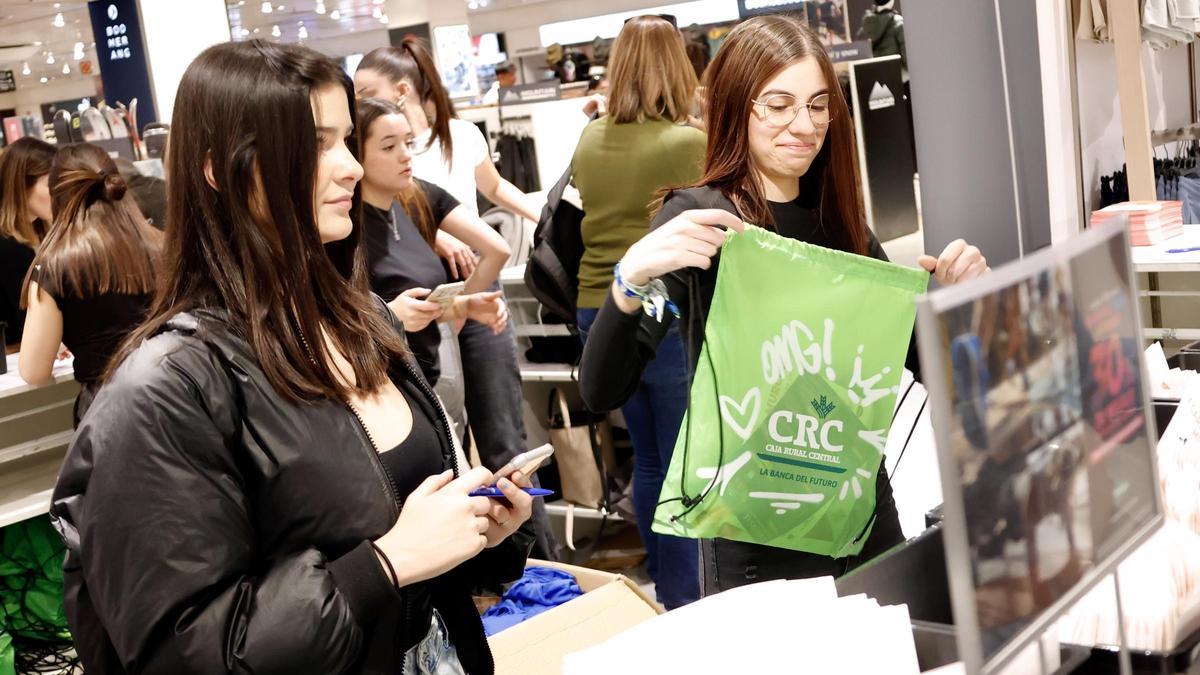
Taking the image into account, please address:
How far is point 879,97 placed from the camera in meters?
6.91

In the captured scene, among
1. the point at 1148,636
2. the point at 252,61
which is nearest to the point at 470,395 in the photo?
the point at 252,61

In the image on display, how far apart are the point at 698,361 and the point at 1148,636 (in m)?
0.74

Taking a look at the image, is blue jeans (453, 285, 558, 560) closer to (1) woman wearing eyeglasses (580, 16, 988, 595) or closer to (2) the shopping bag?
(2) the shopping bag

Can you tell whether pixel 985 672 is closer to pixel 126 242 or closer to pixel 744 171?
pixel 744 171

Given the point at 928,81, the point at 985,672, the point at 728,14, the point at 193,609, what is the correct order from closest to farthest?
the point at 985,672 → the point at 193,609 → the point at 928,81 → the point at 728,14

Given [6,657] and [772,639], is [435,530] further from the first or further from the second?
[6,657]

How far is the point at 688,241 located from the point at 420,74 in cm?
264

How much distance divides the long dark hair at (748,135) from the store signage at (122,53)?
219 inches

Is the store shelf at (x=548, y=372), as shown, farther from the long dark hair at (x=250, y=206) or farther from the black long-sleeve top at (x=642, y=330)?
the long dark hair at (x=250, y=206)

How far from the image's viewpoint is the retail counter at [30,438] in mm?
4230

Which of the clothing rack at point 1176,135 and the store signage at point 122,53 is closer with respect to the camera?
the clothing rack at point 1176,135

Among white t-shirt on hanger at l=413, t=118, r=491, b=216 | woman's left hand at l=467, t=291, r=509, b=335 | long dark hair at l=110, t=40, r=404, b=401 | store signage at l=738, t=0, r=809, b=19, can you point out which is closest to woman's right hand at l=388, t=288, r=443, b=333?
woman's left hand at l=467, t=291, r=509, b=335

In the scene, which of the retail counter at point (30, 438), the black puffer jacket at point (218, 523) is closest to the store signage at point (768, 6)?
the retail counter at point (30, 438)

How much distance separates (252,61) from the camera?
55.4 inches
